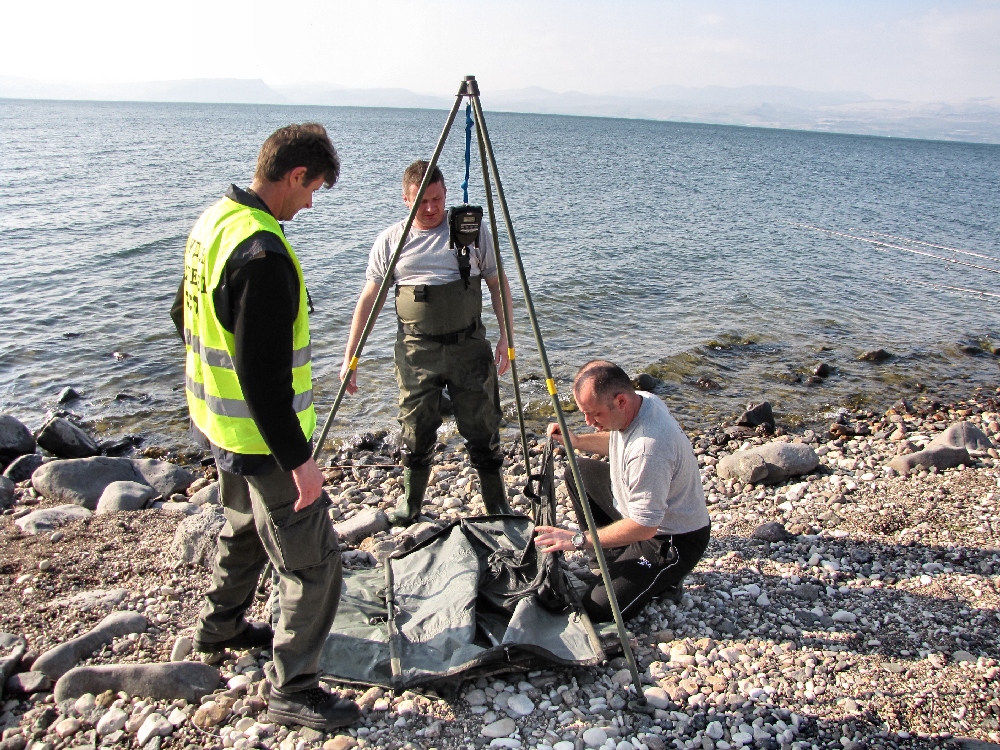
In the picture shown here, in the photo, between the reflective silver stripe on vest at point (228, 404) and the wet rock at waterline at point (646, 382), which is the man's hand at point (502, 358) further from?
the wet rock at waterline at point (646, 382)

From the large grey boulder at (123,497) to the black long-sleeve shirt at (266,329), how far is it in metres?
4.45

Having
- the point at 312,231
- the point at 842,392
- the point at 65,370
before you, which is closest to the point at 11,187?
the point at 312,231

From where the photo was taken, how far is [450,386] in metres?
5.66

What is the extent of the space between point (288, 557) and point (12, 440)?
24.2 ft

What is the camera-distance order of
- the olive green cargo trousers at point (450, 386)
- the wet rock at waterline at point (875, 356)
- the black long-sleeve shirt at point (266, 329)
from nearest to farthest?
1. the black long-sleeve shirt at point (266, 329)
2. the olive green cargo trousers at point (450, 386)
3. the wet rock at waterline at point (875, 356)

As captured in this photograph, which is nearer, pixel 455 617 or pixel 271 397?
pixel 271 397

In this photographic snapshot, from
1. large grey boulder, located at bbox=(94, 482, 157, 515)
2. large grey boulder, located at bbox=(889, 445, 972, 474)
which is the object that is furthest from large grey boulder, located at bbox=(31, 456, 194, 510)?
large grey boulder, located at bbox=(889, 445, 972, 474)

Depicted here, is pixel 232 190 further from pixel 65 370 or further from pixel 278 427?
pixel 65 370

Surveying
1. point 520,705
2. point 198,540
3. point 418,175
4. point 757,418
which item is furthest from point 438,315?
point 757,418

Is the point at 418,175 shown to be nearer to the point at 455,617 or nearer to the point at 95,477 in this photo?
the point at 455,617

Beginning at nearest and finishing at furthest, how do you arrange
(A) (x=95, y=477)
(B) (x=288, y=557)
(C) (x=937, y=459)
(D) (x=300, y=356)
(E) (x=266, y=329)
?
(E) (x=266, y=329)
(D) (x=300, y=356)
(B) (x=288, y=557)
(C) (x=937, y=459)
(A) (x=95, y=477)

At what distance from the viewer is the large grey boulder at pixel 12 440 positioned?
28.8 ft

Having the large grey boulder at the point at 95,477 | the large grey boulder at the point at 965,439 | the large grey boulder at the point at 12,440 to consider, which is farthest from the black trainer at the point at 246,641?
the large grey boulder at the point at 965,439

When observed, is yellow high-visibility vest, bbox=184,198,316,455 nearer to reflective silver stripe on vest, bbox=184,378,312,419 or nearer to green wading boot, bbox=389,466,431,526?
reflective silver stripe on vest, bbox=184,378,312,419
